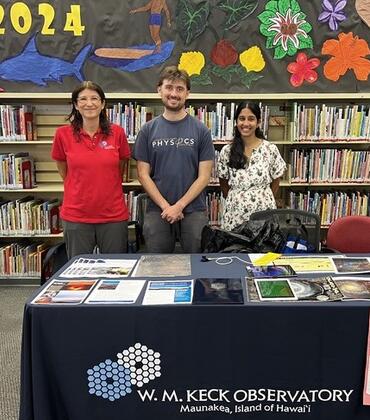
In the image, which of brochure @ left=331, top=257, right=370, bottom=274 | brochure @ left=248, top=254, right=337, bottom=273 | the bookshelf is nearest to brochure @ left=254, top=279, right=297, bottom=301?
brochure @ left=248, top=254, right=337, bottom=273

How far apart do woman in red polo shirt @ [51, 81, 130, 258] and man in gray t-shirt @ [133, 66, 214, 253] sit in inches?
6.5

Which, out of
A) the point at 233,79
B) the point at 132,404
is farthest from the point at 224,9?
the point at 132,404

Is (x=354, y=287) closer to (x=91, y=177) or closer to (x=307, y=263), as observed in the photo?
(x=307, y=263)

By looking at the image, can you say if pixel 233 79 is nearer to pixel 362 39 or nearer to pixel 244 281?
pixel 362 39

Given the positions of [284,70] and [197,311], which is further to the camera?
[284,70]

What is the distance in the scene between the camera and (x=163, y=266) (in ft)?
6.40

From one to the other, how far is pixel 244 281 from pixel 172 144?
1.10 meters

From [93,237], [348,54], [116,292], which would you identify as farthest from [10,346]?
[348,54]

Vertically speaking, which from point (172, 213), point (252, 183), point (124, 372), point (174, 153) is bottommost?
point (124, 372)

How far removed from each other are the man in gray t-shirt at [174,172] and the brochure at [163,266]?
46 cm

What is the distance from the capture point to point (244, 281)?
1.73 m

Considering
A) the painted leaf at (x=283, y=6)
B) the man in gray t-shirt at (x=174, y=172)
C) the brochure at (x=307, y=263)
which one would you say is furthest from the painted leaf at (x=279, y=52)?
the brochure at (x=307, y=263)

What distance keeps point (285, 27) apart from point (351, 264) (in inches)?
89.7

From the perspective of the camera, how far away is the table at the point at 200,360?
1.52m
